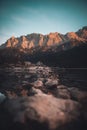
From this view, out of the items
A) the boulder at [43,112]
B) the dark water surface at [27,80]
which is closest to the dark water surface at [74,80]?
the dark water surface at [27,80]

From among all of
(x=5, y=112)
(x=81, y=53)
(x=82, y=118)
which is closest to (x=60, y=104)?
(x=82, y=118)

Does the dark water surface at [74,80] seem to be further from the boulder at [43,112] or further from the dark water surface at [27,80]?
the boulder at [43,112]

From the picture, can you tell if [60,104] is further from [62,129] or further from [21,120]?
[21,120]

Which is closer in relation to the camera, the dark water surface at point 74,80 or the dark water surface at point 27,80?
the dark water surface at point 74,80

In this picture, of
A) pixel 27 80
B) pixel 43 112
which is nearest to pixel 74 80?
pixel 27 80

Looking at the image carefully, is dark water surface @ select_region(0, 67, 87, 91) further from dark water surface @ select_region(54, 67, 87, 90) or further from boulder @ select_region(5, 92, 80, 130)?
boulder @ select_region(5, 92, 80, 130)

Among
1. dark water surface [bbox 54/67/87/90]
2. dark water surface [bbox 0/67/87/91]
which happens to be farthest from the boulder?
dark water surface [bbox 54/67/87/90]

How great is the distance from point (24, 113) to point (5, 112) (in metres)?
1.42

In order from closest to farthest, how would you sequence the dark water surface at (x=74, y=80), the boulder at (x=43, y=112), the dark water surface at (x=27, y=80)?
the boulder at (x=43, y=112), the dark water surface at (x=74, y=80), the dark water surface at (x=27, y=80)

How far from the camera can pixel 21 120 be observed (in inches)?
300

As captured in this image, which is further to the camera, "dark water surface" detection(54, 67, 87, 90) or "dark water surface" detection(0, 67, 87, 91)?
"dark water surface" detection(0, 67, 87, 91)

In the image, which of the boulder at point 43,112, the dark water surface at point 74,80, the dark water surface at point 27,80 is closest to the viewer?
the boulder at point 43,112

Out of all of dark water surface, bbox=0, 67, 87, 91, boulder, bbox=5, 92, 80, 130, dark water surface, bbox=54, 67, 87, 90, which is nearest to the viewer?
boulder, bbox=5, 92, 80, 130

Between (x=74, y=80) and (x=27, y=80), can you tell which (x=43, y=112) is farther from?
(x=74, y=80)
